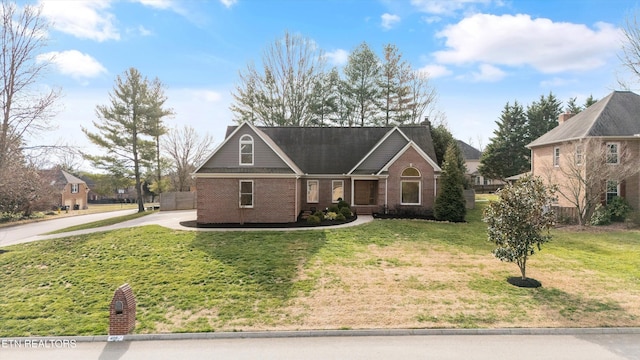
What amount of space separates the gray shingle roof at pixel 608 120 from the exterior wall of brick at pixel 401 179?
10710 mm

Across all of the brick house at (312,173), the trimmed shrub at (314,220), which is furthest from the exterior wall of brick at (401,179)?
the trimmed shrub at (314,220)

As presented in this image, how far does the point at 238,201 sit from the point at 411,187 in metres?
11.9

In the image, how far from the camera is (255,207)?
19219 mm

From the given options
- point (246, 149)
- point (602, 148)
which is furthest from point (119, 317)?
point (602, 148)

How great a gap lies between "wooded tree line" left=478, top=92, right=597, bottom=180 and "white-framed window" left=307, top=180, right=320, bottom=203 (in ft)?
97.9

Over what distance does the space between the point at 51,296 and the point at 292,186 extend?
11.8 metres

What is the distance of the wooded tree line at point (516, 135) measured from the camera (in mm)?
42531

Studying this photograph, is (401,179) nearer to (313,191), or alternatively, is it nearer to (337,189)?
(337,189)

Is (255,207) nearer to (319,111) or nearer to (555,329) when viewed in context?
(555,329)

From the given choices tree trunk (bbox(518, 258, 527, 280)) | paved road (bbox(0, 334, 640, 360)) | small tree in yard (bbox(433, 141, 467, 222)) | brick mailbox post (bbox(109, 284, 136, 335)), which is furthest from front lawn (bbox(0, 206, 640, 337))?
small tree in yard (bbox(433, 141, 467, 222))

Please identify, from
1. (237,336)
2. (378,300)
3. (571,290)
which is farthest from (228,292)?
(571,290)

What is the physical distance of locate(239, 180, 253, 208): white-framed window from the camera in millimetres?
19266

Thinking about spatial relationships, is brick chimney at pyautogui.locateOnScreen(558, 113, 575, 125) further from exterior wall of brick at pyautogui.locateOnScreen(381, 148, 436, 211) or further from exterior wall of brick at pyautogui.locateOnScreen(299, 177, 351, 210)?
exterior wall of brick at pyautogui.locateOnScreen(299, 177, 351, 210)

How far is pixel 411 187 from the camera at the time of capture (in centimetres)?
2280
